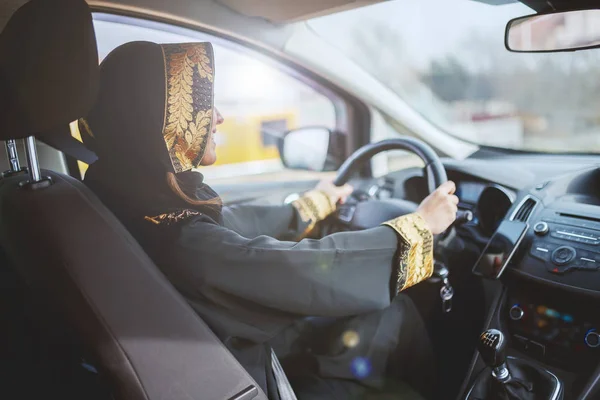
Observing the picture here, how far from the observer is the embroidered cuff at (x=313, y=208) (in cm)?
210

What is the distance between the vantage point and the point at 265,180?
2.63 metres

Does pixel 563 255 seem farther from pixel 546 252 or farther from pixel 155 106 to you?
pixel 155 106

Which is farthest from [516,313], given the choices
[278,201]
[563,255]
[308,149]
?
[308,149]

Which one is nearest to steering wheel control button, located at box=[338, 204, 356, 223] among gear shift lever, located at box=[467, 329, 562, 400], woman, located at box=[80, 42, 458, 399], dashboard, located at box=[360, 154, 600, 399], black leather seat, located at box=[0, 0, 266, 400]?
dashboard, located at box=[360, 154, 600, 399]

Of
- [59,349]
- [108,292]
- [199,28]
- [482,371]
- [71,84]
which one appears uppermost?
[199,28]

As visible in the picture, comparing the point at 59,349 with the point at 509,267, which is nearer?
the point at 59,349

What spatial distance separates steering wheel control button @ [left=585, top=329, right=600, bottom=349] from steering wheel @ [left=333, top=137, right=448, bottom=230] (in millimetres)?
620

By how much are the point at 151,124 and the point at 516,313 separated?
125cm

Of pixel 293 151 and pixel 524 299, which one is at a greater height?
pixel 293 151

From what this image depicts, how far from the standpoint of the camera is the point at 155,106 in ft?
4.20

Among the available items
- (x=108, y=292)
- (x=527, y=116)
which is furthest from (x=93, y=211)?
(x=527, y=116)

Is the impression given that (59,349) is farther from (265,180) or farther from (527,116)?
(527,116)

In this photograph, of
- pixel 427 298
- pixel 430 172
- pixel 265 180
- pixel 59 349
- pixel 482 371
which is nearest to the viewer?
pixel 59 349

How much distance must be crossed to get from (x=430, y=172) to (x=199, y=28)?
1087 millimetres
